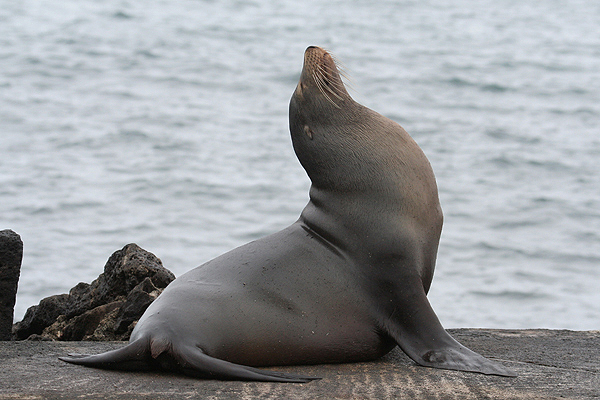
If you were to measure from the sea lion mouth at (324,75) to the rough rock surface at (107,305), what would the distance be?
66.1 inches

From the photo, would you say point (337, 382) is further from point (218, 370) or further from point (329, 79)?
point (329, 79)

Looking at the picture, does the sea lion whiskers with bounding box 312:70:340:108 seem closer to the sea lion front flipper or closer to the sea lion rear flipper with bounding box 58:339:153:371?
the sea lion front flipper

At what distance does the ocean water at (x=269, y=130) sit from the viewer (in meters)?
12.4

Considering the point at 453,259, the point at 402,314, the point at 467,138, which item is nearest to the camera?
the point at 402,314

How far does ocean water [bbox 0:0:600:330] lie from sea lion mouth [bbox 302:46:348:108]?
1.73m

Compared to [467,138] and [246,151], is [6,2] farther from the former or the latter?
[467,138]

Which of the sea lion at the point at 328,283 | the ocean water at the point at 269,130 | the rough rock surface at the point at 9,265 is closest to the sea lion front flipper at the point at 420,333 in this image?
the sea lion at the point at 328,283

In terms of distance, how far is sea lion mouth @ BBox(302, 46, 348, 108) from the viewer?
5.05m

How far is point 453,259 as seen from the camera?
12.7 m

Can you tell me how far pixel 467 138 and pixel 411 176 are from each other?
14.2m

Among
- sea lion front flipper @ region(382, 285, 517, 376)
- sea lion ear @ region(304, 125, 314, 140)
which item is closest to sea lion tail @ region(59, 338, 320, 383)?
sea lion front flipper @ region(382, 285, 517, 376)

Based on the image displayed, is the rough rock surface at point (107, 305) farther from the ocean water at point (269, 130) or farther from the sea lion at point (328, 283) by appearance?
the ocean water at point (269, 130)

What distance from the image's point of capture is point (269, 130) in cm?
1911

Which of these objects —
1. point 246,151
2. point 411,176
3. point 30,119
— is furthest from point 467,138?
point 411,176
